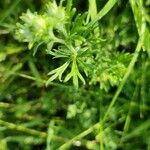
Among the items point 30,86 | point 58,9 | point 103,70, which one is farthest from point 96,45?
point 30,86

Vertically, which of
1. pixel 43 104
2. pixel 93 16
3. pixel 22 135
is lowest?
pixel 22 135

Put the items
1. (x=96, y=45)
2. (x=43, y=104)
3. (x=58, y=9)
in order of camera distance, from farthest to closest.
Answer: (x=43, y=104) < (x=96, y=45) < (x=58, y=9)

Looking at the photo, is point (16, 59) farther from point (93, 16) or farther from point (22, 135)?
point (93, 16)

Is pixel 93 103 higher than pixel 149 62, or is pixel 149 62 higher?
pixel 149 62

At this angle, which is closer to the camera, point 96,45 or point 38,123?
point 96,45

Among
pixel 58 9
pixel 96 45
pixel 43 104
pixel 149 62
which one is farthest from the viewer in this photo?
pixel 43 104

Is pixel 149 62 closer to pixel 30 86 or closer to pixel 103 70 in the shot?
pixel 103 70
